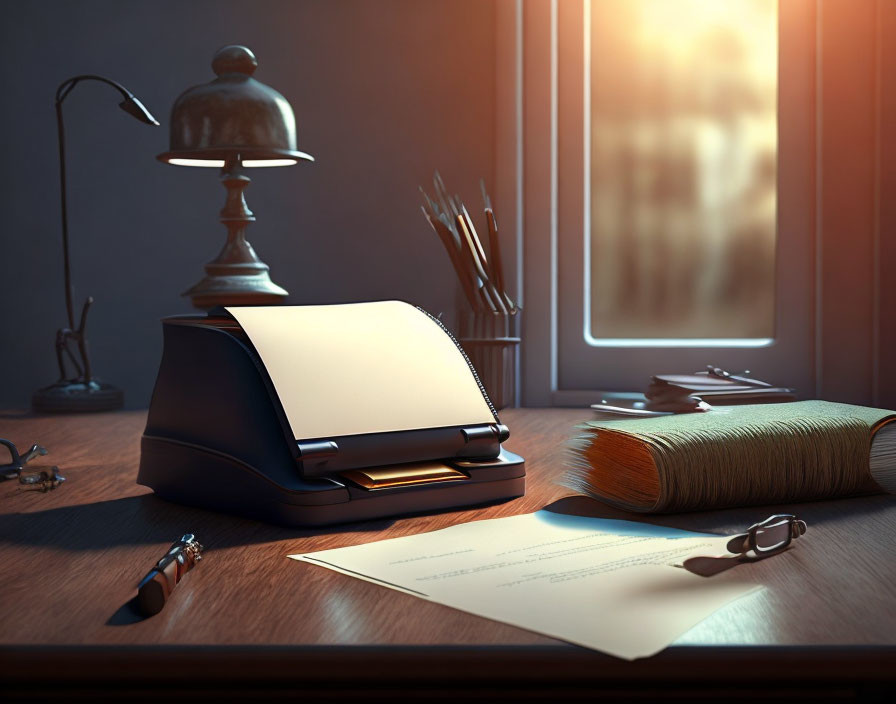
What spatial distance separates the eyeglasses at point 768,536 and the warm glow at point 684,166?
103 centimetres

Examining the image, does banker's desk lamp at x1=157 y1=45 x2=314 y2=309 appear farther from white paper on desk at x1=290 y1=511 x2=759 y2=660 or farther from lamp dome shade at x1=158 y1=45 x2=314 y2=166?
white paper on desk at x1=290 y1=511 x2=759 y2=660

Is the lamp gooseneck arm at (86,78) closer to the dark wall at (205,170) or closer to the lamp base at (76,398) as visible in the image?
the dark wall at (205,170)

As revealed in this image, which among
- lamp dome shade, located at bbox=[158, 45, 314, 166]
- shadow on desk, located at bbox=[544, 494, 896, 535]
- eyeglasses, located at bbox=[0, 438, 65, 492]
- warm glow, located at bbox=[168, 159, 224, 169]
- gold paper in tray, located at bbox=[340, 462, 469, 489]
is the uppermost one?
lamp dome shade, located at bbox=[158, 45, 314, 166]

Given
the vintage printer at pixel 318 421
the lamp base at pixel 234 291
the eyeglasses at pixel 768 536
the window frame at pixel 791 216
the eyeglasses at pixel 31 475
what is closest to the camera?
the eyeglasses at pixel 768 536

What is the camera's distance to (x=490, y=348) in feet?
4.32

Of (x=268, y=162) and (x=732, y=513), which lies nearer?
(x=732, y=513)

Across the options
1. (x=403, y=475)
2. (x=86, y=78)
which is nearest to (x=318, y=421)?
(x=403, y=475)

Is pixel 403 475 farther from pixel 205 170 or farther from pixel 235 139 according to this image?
pixel 205 170

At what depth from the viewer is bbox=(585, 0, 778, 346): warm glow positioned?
154 centimetres

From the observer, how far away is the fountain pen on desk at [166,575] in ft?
1.40

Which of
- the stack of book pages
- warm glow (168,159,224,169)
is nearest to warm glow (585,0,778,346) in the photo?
warm glow (168,159,224,169)

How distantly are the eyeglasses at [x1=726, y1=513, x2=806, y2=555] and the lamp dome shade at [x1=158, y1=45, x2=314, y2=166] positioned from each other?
3.12 ft

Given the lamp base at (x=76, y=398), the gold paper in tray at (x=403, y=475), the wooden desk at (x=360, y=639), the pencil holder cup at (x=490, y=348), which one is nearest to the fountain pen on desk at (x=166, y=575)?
the wooden desk at (x=360, y=639)

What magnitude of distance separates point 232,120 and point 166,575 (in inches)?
36.8
